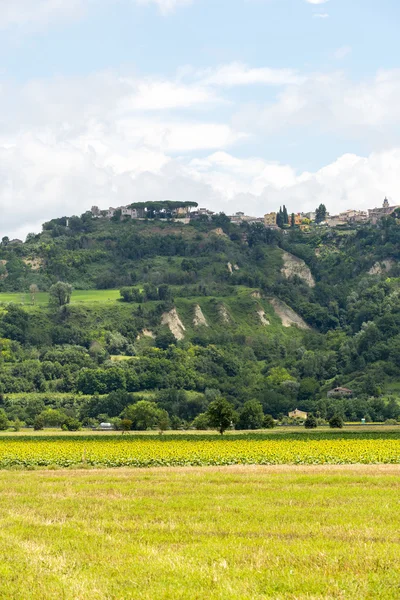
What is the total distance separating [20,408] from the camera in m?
155

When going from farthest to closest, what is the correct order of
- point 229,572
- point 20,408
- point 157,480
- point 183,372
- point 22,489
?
1. point 183,372
2. point 20,408
3. point 157,480
4. point 22,489
5. point 229,572

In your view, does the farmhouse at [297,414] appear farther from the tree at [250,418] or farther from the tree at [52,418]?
the tree at [52,418]

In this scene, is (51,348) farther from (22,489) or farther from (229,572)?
(229,572)

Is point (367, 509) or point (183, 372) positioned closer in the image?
point (367, 509)

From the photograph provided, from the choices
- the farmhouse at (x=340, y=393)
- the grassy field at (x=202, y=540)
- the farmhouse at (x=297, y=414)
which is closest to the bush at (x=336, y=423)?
the farmhouse at (x=297, y=414)

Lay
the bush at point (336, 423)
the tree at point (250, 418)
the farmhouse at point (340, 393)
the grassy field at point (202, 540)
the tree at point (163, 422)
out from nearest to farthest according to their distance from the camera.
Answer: the grassy field at point (202, 540) < the bush at point (336, 423) < the tree at point (163, 422) < the tree at point (250, 418) < the farmhouse at point (340, 393)

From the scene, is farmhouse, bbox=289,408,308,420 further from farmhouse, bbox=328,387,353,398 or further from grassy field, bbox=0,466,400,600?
grassy field, bbox=0,466,400,600

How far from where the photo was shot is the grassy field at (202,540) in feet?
55.9

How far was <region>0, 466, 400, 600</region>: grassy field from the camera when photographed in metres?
17.0

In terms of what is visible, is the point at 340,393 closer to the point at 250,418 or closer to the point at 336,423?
the point at 250,418

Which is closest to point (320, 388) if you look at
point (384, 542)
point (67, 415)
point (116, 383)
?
point (116, 383)

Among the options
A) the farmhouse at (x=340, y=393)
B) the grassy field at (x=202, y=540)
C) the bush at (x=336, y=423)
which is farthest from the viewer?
the farmhouse at (x=340, y=393)

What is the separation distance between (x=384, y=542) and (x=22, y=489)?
1822 centimetres

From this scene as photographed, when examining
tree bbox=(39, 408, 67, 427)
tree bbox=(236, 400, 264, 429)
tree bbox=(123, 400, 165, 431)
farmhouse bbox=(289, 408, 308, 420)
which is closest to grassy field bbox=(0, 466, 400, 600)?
tree bbox=(236, 400, 264, 429)
